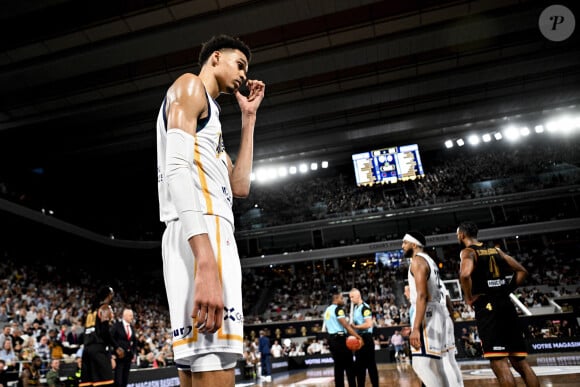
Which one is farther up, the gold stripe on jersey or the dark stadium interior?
the dark stadium interior

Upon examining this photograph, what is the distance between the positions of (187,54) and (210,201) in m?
11.9

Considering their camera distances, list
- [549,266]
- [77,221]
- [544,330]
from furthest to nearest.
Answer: [549,266] → [77,221] → [544,330]

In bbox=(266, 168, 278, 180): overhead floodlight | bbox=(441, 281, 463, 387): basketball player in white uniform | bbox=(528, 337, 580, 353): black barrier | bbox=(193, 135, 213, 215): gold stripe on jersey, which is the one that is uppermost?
bbox=(266, 168, 278, 180): overhead floodlight

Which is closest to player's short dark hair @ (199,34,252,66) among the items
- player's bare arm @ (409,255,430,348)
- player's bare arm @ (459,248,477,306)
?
player's bare arm @ (409,255,430,348)

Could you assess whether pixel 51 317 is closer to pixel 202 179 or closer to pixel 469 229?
pixel 469 229

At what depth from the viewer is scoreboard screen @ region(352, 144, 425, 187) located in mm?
22875

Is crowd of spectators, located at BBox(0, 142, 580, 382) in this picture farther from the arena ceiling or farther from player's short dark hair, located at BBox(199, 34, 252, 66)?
player's short dark hair, located at BBox(199, 34, 252, 66)

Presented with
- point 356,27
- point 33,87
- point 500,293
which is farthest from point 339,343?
point 33,87

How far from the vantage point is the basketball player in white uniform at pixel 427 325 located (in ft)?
12.4

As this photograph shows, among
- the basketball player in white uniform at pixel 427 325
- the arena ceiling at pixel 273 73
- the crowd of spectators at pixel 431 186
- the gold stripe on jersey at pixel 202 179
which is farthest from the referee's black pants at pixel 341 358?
the crowd of spectators at pixel 431 186

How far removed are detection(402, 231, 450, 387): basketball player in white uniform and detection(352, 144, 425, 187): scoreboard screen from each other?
63.3 ft

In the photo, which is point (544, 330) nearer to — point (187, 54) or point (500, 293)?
point (500, 293)

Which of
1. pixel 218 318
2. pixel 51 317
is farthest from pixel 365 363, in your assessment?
pixel 51 317

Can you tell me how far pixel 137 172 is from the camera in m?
22.0
